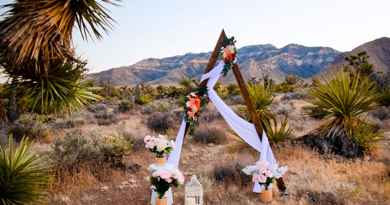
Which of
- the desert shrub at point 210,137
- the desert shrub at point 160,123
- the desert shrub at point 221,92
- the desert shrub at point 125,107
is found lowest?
the desert shrub at point 210,137

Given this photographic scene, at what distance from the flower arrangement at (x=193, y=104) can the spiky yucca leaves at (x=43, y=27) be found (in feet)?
6.98

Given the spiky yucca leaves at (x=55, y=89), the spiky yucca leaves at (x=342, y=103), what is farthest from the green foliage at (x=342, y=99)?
the spiky yucca leaves at (x=55, y=89)

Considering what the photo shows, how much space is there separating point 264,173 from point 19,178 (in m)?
4.03

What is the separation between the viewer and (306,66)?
14388 cm

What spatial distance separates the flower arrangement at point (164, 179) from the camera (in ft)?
20.2

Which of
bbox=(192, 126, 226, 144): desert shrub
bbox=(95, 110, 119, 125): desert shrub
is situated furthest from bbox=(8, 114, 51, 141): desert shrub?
bbox=(192, 126, 226, 144): desert shrub

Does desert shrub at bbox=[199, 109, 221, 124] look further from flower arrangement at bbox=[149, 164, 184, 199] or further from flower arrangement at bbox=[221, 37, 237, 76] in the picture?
flower arrangement at bbox=[149, 164, 184, 199]

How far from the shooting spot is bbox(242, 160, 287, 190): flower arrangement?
7.16m

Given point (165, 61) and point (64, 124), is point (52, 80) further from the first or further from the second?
point (165, 61)

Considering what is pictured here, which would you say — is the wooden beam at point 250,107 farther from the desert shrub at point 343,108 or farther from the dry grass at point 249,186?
the desert shrub at point 343,108

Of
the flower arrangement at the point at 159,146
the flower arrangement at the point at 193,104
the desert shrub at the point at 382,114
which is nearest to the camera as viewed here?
the flower arrangement at the point at 159,146

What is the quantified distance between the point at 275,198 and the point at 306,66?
468 feet

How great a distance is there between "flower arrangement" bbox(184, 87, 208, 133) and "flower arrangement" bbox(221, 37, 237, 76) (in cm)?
68

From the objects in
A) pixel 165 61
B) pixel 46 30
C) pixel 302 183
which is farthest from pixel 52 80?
pixel 165 61
